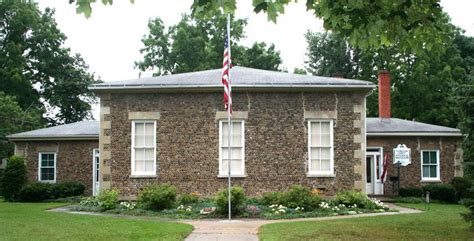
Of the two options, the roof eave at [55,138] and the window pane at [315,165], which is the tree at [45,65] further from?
the window pane at [315,165]

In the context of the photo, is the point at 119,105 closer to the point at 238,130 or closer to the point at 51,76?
the point at 238,130

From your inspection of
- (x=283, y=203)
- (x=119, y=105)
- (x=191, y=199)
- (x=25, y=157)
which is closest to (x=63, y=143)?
(x=25, y=157)

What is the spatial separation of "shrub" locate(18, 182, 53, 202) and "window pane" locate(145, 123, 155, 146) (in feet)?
23.2

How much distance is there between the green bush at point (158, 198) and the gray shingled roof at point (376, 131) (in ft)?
32.4

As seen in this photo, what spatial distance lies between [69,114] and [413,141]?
105 feet

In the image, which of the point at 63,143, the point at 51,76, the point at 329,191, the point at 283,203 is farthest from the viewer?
the point at 51,76

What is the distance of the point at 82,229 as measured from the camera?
13.6m

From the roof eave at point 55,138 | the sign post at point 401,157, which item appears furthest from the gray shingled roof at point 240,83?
the roof eave at point 55,138

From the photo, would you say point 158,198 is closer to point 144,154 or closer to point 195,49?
point 144,154

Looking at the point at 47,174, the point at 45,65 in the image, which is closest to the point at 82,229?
the point at 47,174

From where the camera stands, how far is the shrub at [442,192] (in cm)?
2517

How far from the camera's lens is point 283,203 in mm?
19078

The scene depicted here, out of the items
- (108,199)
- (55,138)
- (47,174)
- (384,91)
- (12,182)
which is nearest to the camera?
(108,199)

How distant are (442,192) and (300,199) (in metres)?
9.36
